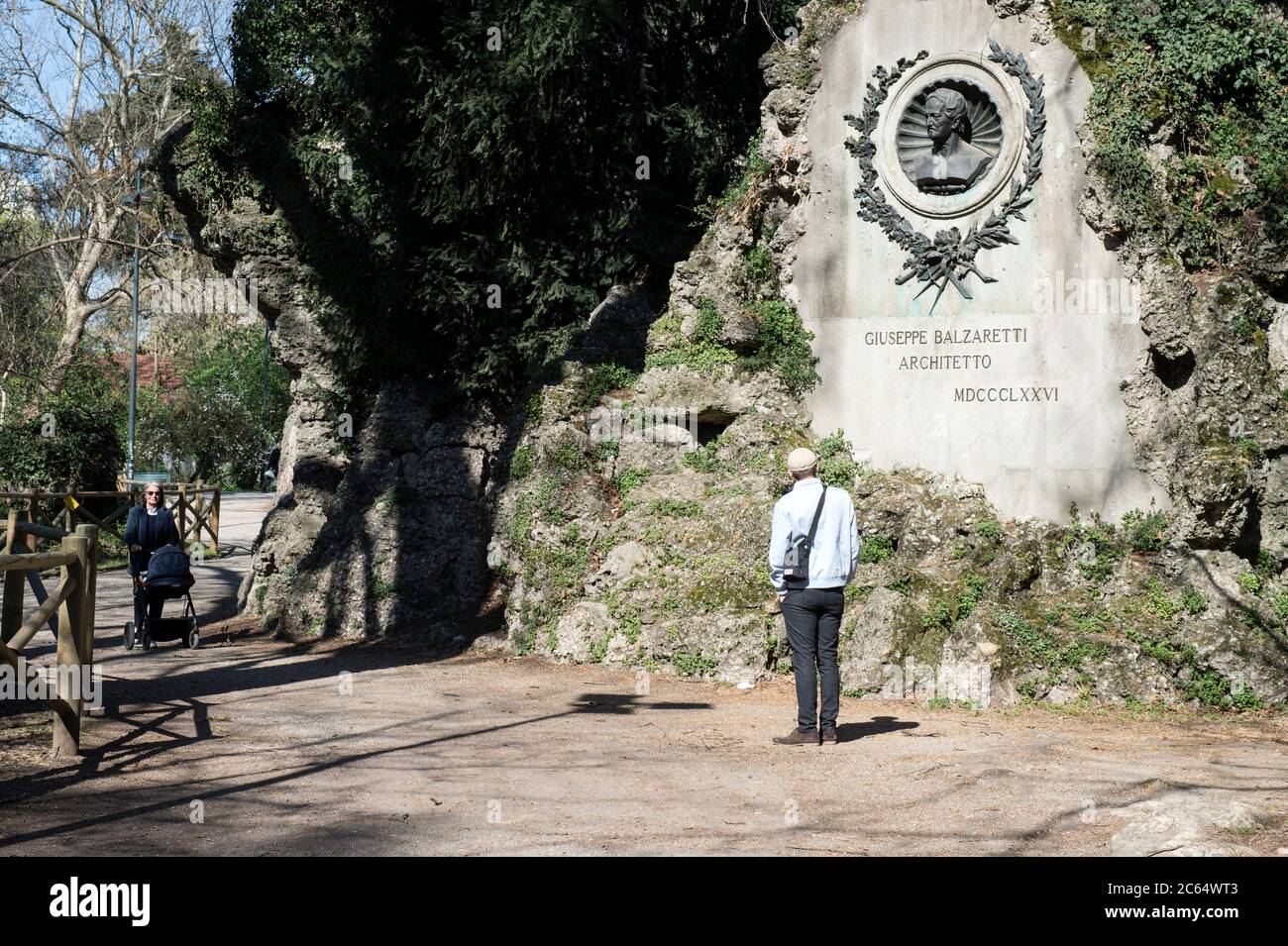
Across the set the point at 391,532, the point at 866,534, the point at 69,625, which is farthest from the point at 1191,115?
the point at 69,625

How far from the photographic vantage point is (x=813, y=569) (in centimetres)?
866

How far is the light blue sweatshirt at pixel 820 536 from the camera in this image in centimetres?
865

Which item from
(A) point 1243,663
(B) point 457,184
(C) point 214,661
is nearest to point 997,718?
(A) point 1243,663

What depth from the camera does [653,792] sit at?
24.6ft

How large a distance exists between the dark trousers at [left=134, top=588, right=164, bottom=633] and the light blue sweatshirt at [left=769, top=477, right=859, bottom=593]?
7501 mm

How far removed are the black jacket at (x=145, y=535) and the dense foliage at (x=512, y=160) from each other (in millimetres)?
3891

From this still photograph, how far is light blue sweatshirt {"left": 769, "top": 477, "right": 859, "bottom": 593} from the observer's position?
8.65 metres

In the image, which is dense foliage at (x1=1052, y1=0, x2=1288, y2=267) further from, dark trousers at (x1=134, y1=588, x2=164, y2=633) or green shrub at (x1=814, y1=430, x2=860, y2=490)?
dark trousers at (x1=134, y1=588, x2=164, y2=633)

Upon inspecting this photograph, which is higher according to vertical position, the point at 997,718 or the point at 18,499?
the point at 18,499

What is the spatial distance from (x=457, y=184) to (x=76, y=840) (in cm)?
1072

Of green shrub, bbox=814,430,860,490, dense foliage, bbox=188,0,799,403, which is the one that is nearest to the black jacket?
dense foliage, bbox=188,0,799,403

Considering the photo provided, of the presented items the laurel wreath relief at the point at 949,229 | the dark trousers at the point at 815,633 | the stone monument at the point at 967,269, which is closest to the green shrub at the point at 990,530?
the stone monument at the point at 967,269

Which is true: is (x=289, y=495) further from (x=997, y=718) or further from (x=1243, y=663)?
(x=1243, y=663)

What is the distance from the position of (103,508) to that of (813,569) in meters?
A: 20.9
